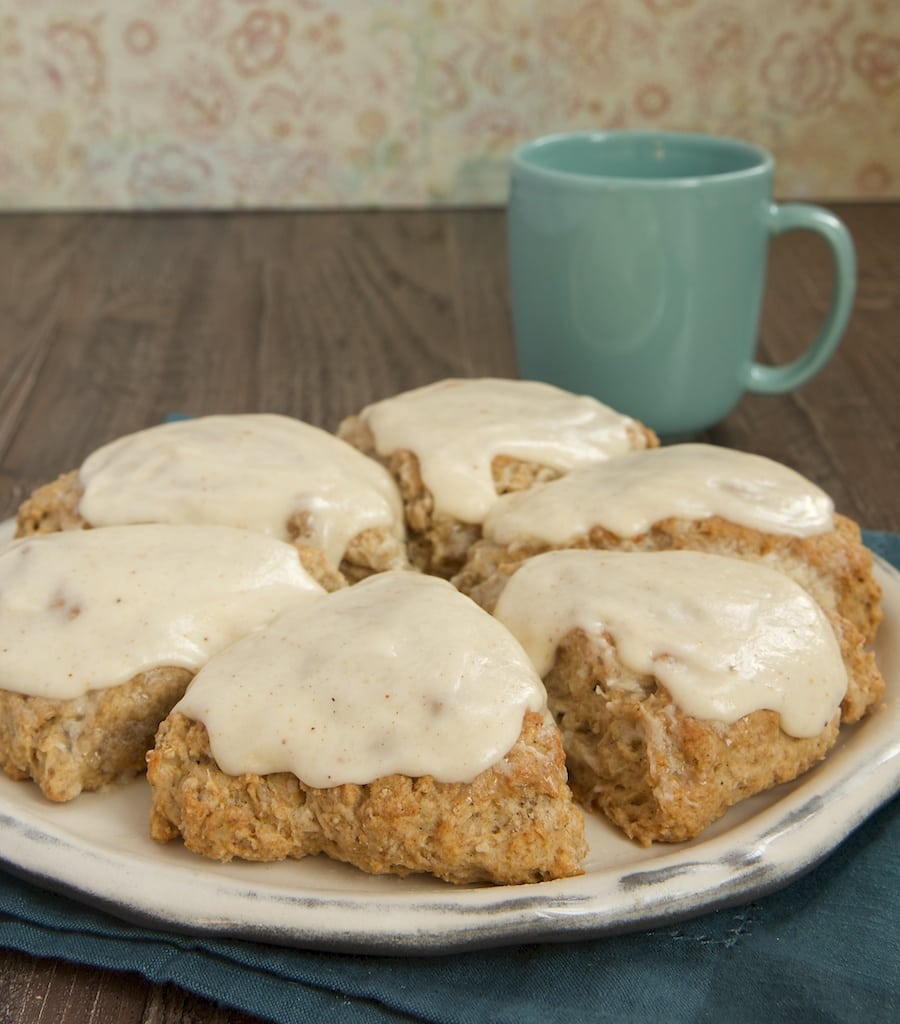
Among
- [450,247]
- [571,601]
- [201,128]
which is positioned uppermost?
[571,601]

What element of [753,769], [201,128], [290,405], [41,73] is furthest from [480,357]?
[753,769]

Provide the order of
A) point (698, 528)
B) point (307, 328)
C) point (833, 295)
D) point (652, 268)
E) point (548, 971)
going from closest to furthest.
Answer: point (548, 971) < point (698, 528) < point (652, 268) < point (833, 295) < point (307, 328)

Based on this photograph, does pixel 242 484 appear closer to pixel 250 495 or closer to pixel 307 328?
pixel 250 495

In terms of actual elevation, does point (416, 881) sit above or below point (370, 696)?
below

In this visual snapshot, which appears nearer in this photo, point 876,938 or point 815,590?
point 876,938


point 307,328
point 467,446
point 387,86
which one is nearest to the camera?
point 467,446

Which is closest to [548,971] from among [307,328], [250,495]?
[250,495]

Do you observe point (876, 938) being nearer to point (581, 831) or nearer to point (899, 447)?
point (581, 831)
